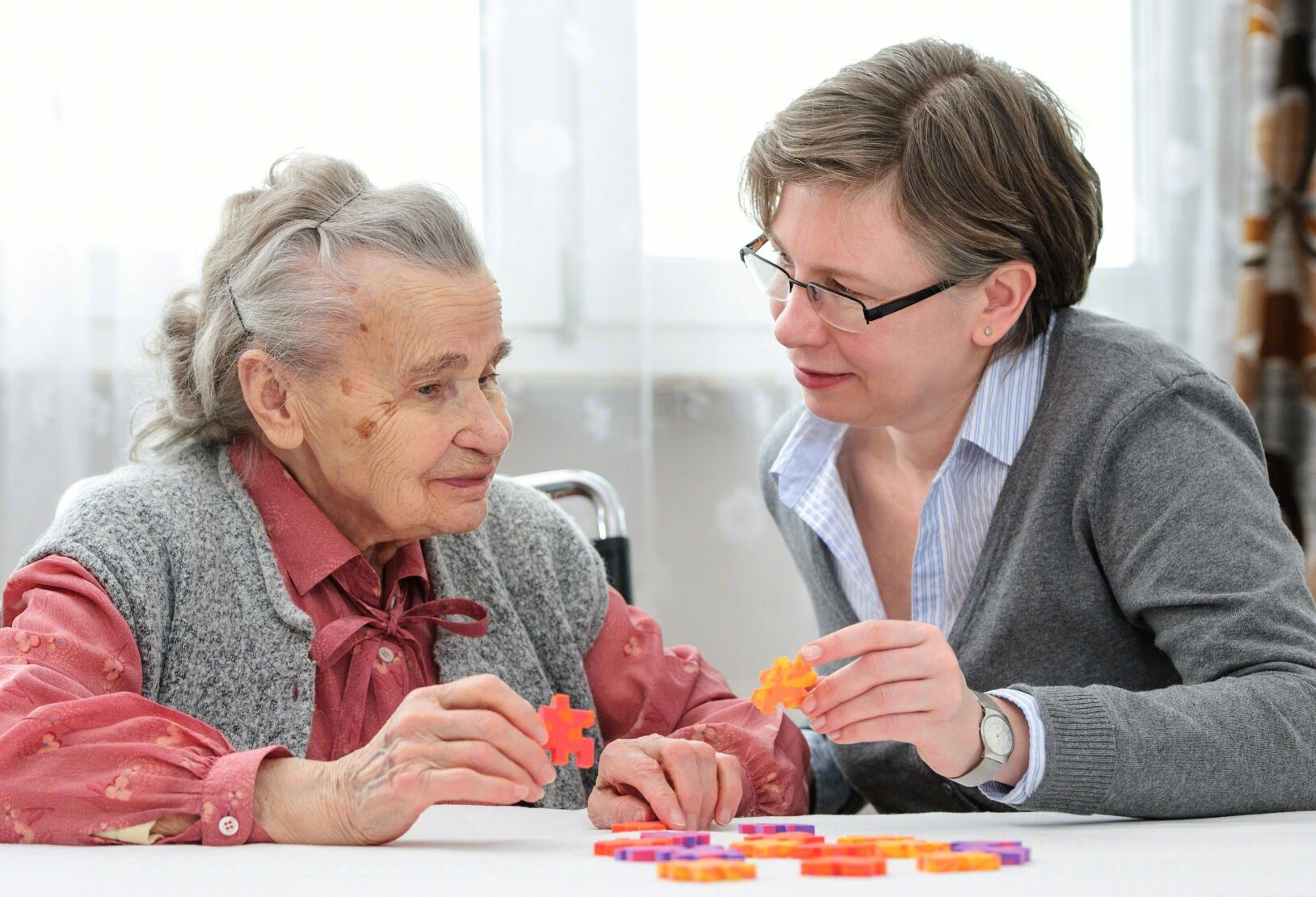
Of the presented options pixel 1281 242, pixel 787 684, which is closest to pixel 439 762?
pixel 787 684

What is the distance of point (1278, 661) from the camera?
1343 mm

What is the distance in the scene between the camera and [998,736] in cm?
127

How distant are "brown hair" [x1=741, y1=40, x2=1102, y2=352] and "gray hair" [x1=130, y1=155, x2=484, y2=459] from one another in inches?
16.4

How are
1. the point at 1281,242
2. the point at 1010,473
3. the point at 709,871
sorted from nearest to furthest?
the point at 709,871
the point at 1010,473
the point at 1281,242

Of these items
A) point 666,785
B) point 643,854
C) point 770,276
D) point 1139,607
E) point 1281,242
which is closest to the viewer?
point 643,854

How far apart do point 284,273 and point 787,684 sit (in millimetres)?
688

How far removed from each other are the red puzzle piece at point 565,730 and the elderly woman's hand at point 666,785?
147 mm

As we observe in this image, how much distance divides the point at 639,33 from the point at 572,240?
1.25ft

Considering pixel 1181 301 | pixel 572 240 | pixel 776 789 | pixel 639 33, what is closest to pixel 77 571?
pixel 776 789

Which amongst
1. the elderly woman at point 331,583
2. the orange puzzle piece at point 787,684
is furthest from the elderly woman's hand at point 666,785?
the orange puzzle piece at point 787,684

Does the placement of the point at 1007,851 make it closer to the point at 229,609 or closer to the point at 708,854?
the point at 708,854

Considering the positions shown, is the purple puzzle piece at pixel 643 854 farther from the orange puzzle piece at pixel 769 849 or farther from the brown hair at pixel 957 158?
the brown hair at pixel 957 158

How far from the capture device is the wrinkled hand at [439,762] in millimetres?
1083

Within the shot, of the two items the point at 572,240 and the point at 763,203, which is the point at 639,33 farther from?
the point at 763,203
